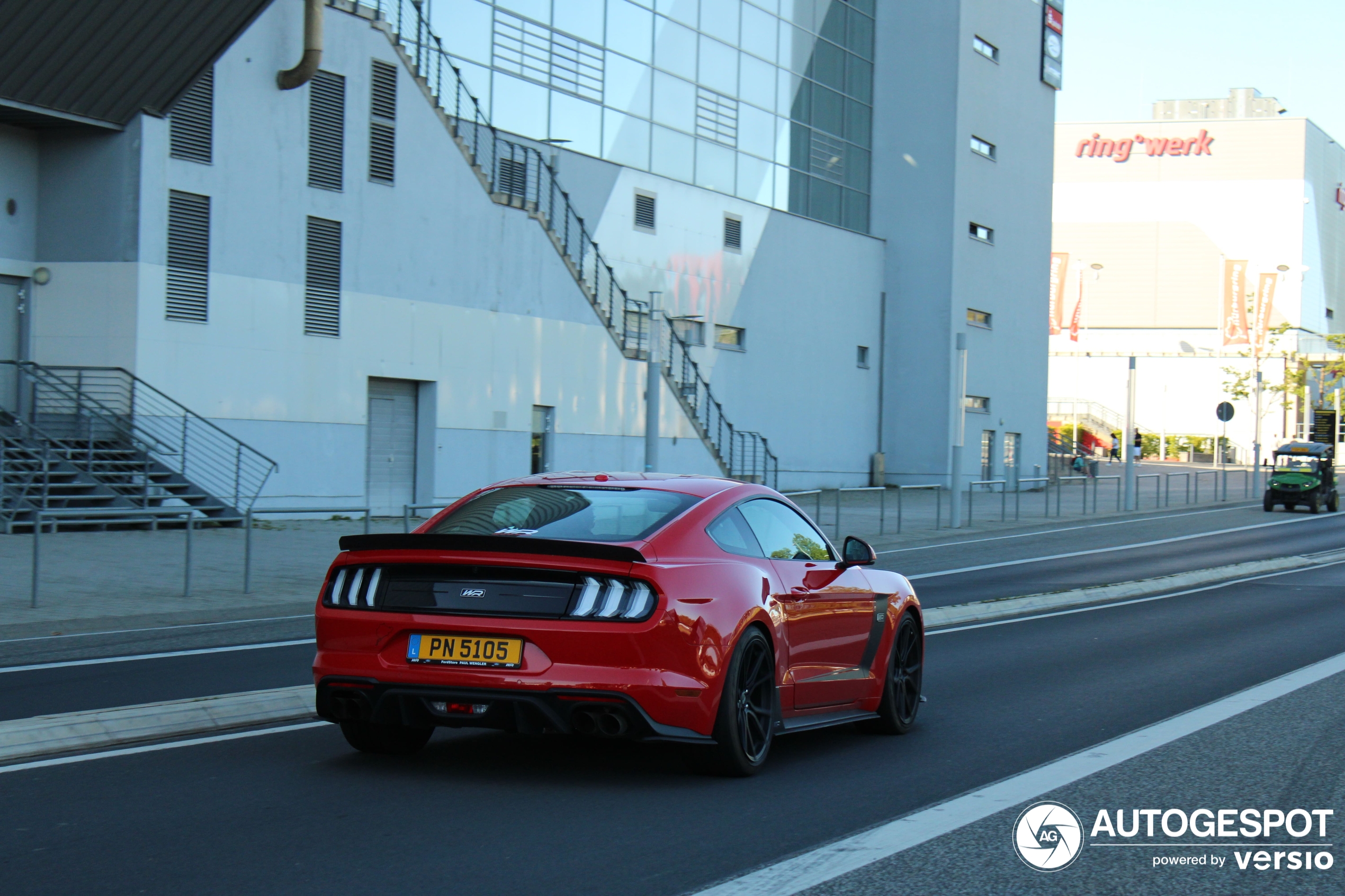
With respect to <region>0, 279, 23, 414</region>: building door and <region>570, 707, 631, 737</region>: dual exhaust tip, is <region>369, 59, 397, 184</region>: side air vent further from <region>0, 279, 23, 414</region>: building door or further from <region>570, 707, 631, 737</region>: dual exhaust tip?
<region>570, 707, 631, 737</region>: dual exhaust tip

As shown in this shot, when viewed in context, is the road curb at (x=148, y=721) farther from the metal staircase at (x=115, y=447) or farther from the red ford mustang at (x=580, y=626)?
the metal staircase at (x=115, y=447)

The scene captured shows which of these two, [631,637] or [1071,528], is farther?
[1071,528]

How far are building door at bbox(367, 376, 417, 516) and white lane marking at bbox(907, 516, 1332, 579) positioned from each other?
1146 cm

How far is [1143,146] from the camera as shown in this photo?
Result: 10112 centimetres

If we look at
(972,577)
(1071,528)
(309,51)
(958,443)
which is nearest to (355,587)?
(972,577)

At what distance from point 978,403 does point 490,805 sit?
45.0 m

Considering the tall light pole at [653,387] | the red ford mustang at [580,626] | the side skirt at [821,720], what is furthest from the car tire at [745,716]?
the tall light pole at [653,387]

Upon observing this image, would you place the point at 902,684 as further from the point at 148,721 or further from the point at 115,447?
the point at 115,447

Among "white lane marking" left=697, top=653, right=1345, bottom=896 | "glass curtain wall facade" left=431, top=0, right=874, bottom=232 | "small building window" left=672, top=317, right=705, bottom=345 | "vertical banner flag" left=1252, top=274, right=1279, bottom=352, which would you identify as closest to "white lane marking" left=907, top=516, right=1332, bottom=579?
"white lane marking" left=697, top=653, right=1345, bottom=896

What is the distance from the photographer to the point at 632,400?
33.5 m

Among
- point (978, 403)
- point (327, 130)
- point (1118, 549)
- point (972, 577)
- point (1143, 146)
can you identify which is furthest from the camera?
point (1143, 146)

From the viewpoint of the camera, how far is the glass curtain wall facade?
32.6 meters

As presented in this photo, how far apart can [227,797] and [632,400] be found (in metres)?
27.5

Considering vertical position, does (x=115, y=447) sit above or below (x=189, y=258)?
below
